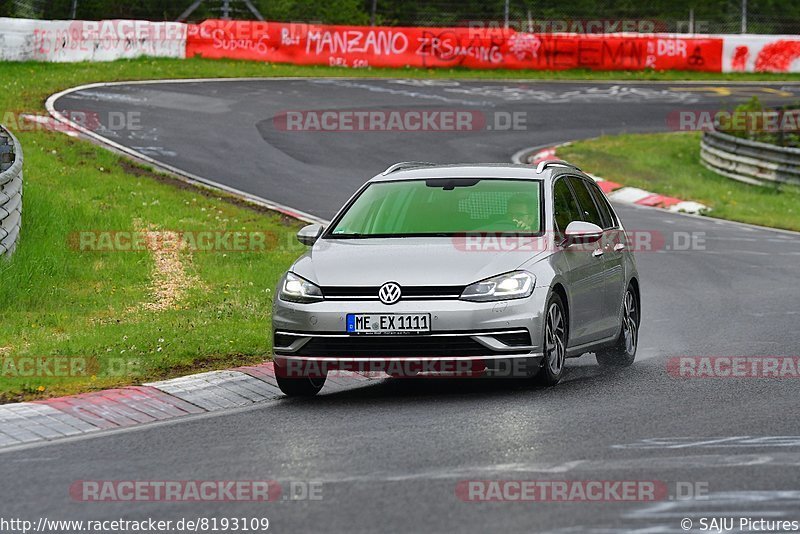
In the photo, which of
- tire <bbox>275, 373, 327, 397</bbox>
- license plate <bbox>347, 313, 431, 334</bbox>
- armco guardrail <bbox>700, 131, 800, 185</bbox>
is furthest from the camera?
armco guardrail <bbox>700, 131, 800, 185</bbox>

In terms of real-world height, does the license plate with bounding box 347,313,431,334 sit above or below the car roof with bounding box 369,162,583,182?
below

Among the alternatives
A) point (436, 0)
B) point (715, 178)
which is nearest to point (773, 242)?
point (715, 178)

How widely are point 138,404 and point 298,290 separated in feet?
4.23

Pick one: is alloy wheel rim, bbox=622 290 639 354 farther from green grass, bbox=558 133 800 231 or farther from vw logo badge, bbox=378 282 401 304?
green grass, bbox=558 133 800 231

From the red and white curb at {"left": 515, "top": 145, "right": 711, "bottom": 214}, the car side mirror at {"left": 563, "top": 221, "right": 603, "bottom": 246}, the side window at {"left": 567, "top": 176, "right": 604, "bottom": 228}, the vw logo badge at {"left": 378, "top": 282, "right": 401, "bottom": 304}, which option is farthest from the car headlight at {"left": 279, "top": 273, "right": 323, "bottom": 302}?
the red and white curb at {"left": 515, "top": 145, "right": 711, "bottom": 214}

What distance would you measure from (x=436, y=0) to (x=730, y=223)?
40486 millimetres

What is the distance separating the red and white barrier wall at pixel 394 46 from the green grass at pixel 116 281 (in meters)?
11.6

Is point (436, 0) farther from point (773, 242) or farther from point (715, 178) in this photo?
point (773, 242)

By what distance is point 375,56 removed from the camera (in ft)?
138

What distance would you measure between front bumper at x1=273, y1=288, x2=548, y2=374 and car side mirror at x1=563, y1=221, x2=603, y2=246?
82cm

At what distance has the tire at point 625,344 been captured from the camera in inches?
457

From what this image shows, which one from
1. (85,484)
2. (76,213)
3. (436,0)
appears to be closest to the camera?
(85,484)

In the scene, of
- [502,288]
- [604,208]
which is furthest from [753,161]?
[502,288]

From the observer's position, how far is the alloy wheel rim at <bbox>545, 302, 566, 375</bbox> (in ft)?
31.6
